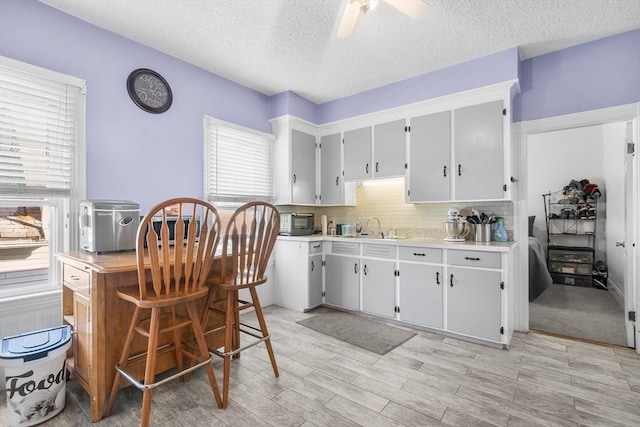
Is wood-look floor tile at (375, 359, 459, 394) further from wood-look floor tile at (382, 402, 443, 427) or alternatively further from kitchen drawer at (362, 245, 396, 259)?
kitchen drawer at (362, 245, 396, 259)

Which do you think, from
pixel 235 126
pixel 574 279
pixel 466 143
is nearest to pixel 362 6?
pixel 466 143

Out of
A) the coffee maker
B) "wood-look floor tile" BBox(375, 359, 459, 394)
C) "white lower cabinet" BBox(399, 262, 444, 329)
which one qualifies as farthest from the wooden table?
the coffee maker

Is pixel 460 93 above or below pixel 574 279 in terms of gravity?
above

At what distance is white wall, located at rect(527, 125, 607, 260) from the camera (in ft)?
17.8

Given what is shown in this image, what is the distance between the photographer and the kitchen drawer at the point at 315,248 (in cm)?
391

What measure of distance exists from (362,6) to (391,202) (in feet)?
8.15

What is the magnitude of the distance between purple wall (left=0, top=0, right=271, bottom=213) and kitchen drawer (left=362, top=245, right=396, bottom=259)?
202 centimetres

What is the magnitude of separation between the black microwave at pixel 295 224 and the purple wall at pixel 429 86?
4.77 ft

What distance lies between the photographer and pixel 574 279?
5.09 m

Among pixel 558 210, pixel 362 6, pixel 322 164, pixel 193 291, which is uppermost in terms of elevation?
pixel 362 6

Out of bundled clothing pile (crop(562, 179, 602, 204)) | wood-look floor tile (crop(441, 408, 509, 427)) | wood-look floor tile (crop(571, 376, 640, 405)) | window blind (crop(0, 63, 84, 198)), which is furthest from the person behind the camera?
bundled clothing pile (crop(562, 179, 602, 204))

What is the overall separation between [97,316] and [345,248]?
2613 millimetres

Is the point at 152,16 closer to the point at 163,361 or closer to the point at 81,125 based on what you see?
the point at 81,125

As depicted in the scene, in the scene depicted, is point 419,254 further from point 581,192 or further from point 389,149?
point 581,192
